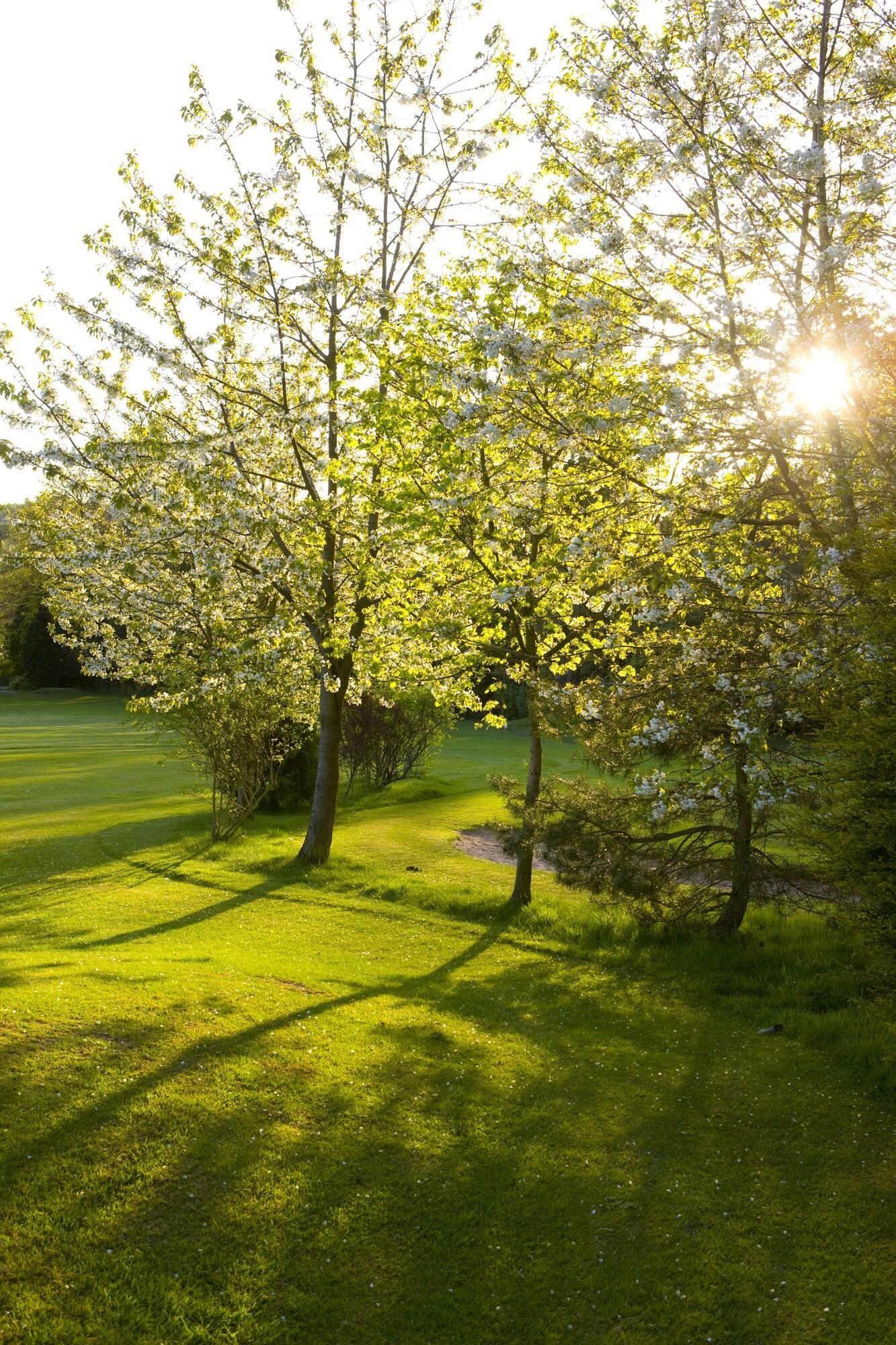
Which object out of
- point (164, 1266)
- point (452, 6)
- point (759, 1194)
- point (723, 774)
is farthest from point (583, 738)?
point (452, 6)

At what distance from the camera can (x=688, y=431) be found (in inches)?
318

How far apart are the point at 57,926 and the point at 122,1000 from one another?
618 cm

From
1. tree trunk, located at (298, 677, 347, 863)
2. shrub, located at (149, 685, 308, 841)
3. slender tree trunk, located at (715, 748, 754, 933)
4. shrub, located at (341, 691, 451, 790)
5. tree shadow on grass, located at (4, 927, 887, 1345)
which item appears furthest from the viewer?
shrub, located at (341, 691, 451, 790)

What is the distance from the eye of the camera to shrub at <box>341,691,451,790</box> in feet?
96.3

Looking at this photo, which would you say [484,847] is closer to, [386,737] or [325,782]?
[325,782]

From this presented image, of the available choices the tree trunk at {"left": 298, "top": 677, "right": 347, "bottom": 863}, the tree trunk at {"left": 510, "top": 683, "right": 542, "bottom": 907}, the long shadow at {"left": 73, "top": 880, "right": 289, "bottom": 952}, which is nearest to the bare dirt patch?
the tree trunk at {"left": 298, "top": 677, "right": 347, "bottom": 863}

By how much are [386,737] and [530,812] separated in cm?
1726

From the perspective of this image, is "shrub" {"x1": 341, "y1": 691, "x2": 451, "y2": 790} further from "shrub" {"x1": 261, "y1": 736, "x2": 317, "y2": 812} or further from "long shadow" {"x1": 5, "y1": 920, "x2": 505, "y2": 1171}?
"long shadow" {"x1": 5, "y1": 920, "x2": 505, "y2": 1171}

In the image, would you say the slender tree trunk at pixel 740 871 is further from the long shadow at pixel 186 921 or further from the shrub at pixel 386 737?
the shrub at pixel 386 737

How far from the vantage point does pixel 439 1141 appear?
7086 millimetres

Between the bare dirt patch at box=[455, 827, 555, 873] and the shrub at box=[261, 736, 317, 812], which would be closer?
the bare dirt patch at box=[455, 827, 555, 873]

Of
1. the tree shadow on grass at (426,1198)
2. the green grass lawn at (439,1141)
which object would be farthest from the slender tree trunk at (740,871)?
the tree shadow on grass at (426,1198)

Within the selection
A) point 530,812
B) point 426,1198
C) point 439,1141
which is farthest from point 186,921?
point 426,1198

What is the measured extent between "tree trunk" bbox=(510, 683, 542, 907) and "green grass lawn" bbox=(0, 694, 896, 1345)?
1903 mm
